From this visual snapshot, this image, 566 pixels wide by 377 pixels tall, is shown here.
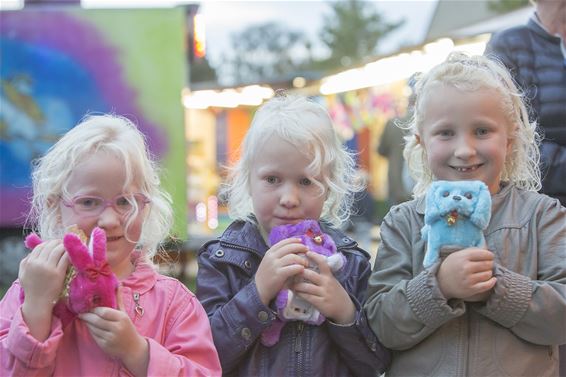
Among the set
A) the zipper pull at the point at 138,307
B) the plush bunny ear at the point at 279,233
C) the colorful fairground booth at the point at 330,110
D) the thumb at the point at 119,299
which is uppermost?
the plush bunny ear at the point at 279,233

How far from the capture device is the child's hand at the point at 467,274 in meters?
2.07

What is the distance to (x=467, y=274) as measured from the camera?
6.77 feet

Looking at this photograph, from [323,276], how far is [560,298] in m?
0.70


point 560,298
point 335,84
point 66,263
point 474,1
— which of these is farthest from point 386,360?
point 474,1

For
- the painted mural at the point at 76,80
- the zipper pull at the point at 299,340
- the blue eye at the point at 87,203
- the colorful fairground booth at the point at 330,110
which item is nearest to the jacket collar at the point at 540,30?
the zipper pull at the point at 299,340

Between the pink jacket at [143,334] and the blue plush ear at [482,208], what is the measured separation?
0.88 m

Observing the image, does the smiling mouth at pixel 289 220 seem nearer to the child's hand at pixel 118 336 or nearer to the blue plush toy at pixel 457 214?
the blue plush toy at pixel 457 214

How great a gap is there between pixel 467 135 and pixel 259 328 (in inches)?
34.8

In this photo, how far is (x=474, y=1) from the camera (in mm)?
22969

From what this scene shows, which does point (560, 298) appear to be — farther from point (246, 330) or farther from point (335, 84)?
point (335, 84)

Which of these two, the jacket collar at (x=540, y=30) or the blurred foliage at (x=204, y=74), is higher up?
the jacket collar at (x=540, y=30)

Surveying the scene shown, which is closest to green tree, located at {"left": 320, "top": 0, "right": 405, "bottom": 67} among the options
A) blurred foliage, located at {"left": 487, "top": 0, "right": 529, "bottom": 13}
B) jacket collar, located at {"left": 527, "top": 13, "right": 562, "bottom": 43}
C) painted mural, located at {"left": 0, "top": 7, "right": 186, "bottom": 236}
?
blurred foliage, located at {"left": 487, "top": 0, "right": 529, "bottom": 13}

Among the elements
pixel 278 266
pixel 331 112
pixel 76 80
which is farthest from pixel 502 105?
pixel 331 112

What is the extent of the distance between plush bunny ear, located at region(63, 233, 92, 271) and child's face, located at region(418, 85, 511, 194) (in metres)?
1.10
